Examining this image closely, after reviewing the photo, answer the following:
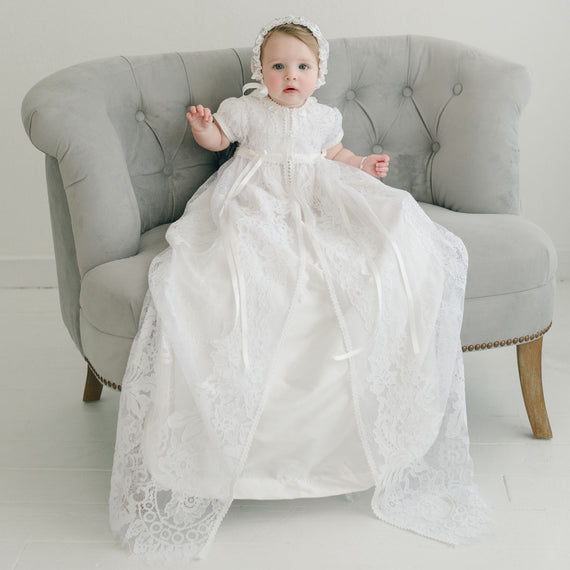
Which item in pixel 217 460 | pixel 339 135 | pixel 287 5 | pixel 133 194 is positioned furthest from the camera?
pixel 287 5

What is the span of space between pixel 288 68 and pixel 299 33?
8 cm

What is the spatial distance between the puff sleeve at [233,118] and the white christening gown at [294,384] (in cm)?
30

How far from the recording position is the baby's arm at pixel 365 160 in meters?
1.83

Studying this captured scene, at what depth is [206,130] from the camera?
1.79 m

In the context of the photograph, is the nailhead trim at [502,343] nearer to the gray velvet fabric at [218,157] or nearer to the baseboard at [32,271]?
the gray velvet fabric at [218,157]

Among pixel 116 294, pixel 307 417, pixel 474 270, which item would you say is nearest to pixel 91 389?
pixel 116 294

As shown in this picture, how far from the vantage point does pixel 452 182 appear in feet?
6.49

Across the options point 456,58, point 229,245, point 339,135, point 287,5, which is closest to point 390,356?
point 229,245

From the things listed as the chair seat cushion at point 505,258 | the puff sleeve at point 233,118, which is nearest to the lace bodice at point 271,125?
the puff sleeve at point 233,118

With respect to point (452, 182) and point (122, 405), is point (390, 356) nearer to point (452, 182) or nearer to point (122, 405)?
point (122, 405)

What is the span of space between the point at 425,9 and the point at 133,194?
1298 mm

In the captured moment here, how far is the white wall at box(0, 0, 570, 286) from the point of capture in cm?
252

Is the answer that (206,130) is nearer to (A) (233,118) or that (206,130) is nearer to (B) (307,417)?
(A) (233,118)

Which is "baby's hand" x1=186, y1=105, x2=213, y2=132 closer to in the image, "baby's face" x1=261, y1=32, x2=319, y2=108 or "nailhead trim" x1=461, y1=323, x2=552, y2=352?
"baby's face" x1=261, y1=32, x2=319, y2=108
